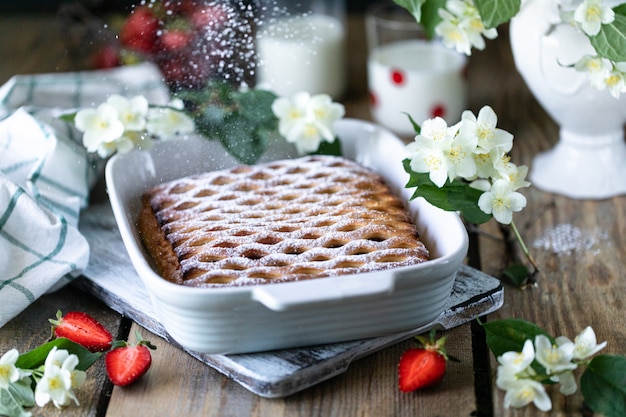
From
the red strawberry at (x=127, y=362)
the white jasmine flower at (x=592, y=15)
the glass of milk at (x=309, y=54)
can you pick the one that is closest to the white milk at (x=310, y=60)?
the glass of milk at (x=309, y=54)

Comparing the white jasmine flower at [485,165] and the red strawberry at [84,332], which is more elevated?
the white jasmine flower at [485,165]

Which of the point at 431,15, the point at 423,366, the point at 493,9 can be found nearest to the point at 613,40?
the point at 493,9

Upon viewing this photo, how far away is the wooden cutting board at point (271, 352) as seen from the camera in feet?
3.13

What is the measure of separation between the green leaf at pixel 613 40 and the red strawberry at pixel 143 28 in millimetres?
580

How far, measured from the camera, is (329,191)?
118 cm

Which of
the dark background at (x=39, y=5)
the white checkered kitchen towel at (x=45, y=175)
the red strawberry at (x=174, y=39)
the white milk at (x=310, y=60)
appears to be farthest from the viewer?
the dark background at (x=39, y=5)

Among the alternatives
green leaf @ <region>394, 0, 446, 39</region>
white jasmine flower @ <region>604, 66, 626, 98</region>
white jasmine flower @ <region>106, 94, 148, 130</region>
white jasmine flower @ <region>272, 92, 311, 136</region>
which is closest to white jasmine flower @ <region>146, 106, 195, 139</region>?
white jasmine flower @ <region>106, 94, 148, 130</region>

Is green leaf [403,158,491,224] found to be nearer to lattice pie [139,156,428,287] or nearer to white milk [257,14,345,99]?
lattice pie [139,156,428,287]

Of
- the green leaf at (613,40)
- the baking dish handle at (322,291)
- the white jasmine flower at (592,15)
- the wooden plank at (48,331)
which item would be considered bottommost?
the wooden plank at (48,331)

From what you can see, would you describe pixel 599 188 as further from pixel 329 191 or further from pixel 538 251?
pixel 329 191

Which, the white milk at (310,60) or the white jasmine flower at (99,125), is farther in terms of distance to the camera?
the white milk at (310,60)

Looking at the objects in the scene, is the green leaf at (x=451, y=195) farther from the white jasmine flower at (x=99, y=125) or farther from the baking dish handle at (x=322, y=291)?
the white jasmine flower at (x=99, y=125)

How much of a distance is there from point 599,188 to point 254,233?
24.6 inches

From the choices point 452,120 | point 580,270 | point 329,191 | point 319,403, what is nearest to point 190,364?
point 319,403
